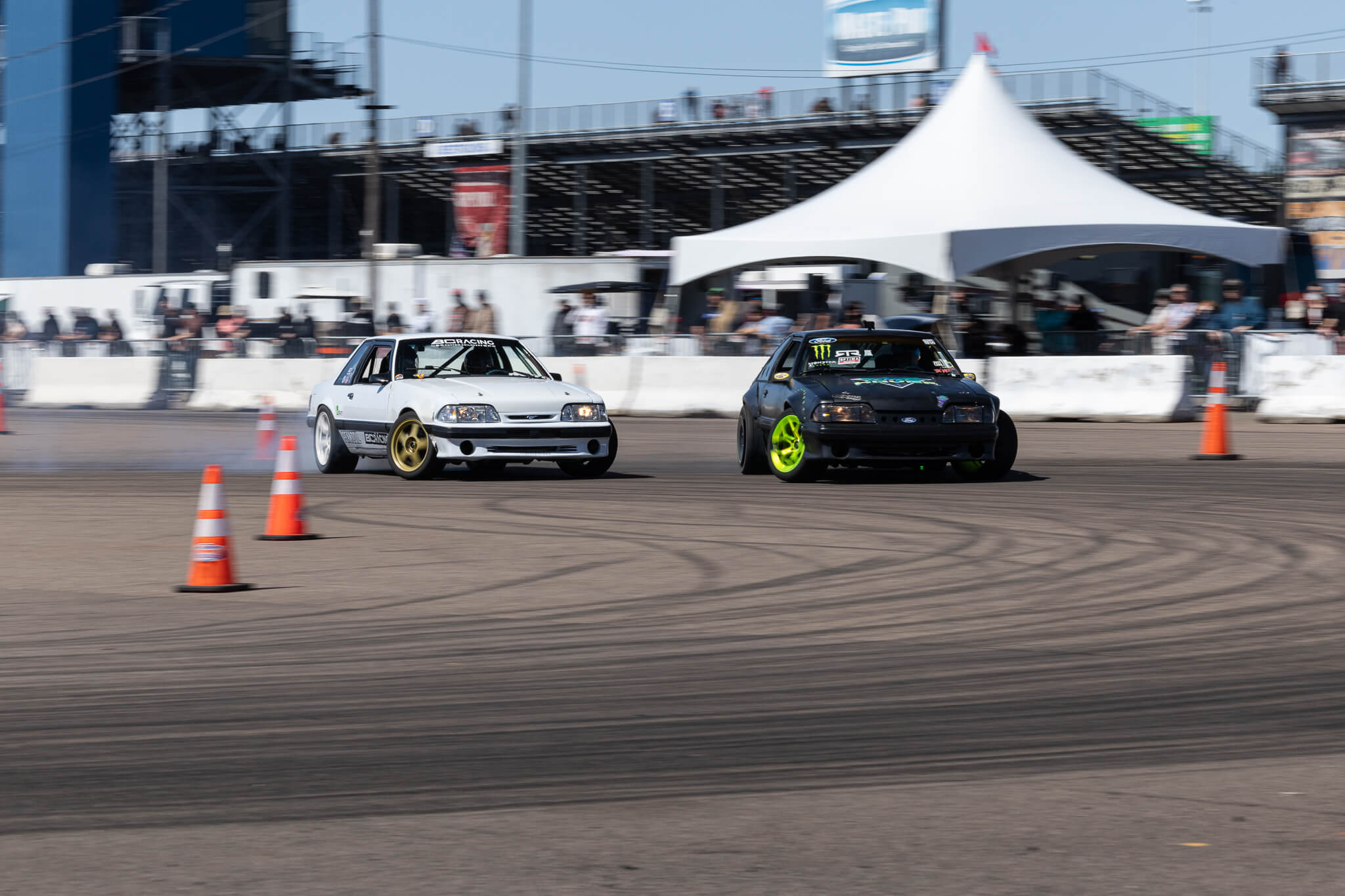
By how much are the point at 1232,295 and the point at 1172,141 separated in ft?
73.7

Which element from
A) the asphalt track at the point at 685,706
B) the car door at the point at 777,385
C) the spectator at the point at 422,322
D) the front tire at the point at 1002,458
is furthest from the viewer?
the spectator at the point at 422,322

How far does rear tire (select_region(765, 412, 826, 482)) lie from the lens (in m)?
14.2

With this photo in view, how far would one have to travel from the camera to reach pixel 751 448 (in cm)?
1523

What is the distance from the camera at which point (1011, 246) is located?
2294cm

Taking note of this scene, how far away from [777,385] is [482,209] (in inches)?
1579

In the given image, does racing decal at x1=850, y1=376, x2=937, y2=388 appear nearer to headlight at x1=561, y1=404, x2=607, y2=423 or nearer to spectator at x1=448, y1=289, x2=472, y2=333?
headlight at x1=561, y1=404, x2=607, y2=423

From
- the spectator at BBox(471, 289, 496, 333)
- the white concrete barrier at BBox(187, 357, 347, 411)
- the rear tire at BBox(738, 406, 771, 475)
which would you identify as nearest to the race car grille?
the rear tire at BBox(738, 406, 771, 475)

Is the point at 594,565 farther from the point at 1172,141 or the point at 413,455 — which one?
the point at 1172,141

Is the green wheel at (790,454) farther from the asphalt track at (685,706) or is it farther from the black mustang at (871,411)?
the asphalt track at (685,706)

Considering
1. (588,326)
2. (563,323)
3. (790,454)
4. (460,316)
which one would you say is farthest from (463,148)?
(790,454)

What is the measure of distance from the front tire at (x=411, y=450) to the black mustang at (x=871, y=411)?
282cm

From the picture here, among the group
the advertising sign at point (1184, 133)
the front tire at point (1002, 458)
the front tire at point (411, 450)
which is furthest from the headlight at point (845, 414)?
the advertising sign at point (1184, 133)

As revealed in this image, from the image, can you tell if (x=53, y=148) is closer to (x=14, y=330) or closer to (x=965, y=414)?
(x=14, y=330)

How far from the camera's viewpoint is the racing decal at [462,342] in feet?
50.1
